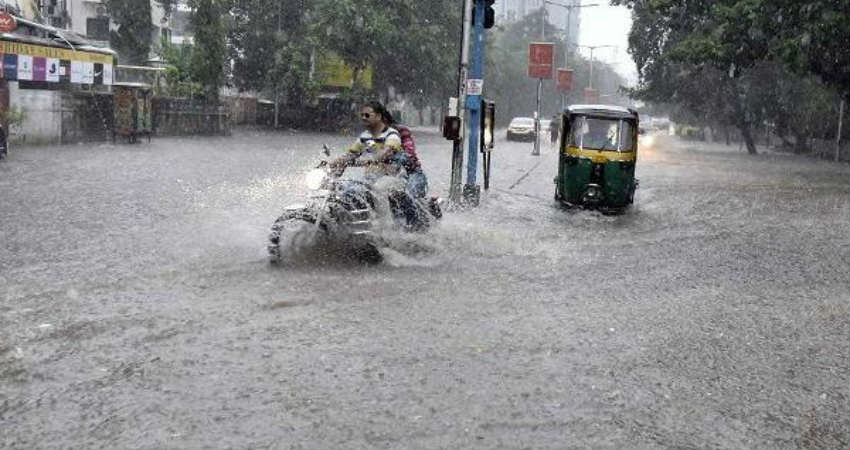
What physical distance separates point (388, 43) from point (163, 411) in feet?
142

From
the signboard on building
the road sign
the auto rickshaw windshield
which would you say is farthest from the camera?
the signboard on building

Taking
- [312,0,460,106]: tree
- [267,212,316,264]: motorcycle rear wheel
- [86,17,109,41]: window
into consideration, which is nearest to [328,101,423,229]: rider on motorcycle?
[267,212,316,264]: motorcycle rear wheel

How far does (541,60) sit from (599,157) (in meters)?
19.8

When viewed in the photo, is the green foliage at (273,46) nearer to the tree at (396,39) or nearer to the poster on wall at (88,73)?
the tree at (396,39)

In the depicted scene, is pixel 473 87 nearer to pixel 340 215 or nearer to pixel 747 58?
pixel 340 215

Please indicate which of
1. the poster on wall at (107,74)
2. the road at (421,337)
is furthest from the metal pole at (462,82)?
the poster on wall at (107,74)

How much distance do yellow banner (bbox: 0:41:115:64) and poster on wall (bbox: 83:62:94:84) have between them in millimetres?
164

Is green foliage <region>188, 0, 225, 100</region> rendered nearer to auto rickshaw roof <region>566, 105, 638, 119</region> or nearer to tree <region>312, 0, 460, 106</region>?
tree <region>312, 0, 460, 106</region>

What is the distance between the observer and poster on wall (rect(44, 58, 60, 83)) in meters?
26.3

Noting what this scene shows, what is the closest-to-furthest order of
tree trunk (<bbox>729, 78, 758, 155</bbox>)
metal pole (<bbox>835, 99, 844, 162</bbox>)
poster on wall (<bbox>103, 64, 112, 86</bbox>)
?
poster on wall (<bbox>103, 64, 112, 86</bbox>) < metal pole (<bbox>835, 99, 844, 162</bbox>) < tree trunk (<bbox>729, 78, 758, 155</bbox>)

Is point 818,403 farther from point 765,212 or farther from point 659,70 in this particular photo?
point 659,70

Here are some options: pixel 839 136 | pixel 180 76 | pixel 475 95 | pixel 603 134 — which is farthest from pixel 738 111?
pixel 475 95

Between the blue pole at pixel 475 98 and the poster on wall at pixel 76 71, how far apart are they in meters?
16.9

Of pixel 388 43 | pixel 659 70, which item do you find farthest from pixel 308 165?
pixel 659 70
